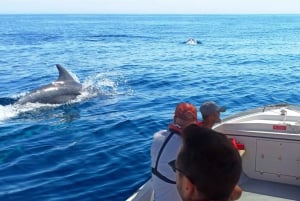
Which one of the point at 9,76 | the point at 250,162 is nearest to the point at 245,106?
the point at 250,162

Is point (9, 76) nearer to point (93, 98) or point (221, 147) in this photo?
point (93, 98)

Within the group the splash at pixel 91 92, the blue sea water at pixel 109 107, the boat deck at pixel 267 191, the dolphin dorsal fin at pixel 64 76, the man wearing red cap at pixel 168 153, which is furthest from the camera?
the dolphin dorsal fin at pixel 64 76

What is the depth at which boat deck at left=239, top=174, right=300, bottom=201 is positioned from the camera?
7141 millimetres

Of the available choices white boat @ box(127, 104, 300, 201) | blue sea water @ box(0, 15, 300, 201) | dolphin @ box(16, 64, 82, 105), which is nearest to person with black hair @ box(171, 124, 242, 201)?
white boat @ box(127, 104, 300, 201)

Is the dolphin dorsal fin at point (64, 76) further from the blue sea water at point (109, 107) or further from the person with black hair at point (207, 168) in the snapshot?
the person with black hair at point (207, 168)

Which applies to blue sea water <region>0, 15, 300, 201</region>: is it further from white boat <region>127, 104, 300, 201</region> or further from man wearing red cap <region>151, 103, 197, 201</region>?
man wearing red cap <region>151, 103, 197, 201</region>

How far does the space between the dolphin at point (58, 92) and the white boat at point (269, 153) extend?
1192 centimetres

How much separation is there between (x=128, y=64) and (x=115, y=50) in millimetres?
11601

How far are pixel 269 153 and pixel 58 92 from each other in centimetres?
1282

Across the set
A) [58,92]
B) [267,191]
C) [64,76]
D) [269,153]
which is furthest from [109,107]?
[267,191]

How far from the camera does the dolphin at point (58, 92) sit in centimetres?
1823

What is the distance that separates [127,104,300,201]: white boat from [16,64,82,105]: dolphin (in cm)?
1192

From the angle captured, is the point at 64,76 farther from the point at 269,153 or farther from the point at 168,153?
the point at 168,153

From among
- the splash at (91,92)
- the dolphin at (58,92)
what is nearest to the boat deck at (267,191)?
the splash at (91,92)
